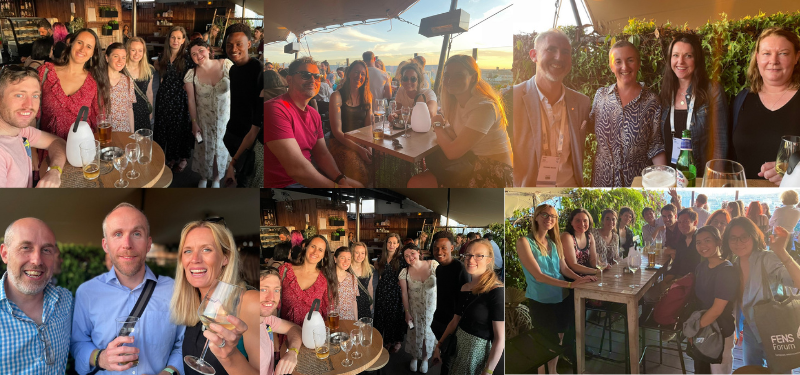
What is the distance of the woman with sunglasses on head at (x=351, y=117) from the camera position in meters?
3.33

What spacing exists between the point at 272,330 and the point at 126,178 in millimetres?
1233

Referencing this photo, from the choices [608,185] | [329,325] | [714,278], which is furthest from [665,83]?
[329,325]

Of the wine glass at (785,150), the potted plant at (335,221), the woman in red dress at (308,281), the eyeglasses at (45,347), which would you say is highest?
the wine glass at (785,150)

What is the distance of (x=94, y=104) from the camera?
324cm

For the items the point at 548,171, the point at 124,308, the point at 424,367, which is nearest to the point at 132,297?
the point at 124,308

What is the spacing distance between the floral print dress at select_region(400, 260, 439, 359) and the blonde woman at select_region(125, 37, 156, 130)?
179 cm

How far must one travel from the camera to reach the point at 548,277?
3.43m

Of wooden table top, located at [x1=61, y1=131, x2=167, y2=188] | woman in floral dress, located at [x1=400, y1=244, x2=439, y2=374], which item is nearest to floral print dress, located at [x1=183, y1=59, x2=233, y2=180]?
wooden table top, located at [x1=61, y1=131, x2=167, y2=188]

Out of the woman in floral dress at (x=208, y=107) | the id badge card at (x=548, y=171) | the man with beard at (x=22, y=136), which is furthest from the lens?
the id badge card at (x=548, y=171)

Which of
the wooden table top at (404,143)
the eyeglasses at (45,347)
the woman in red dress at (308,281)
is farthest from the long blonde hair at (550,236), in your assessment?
the eyeglasses at (45,347)

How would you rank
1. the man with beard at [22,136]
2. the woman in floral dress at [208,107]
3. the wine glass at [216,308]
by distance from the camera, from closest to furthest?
the wine glass at [216,308]
the man with beard at [22,136]
the woman in floral dress at [208,107]

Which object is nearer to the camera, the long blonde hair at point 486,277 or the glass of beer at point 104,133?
the glass of beer at point 104,133

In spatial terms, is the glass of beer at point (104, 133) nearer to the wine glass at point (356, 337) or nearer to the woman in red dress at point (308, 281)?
the woman in red dress at point (308, 281)

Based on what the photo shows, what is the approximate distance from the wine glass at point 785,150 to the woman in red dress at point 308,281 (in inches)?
107
